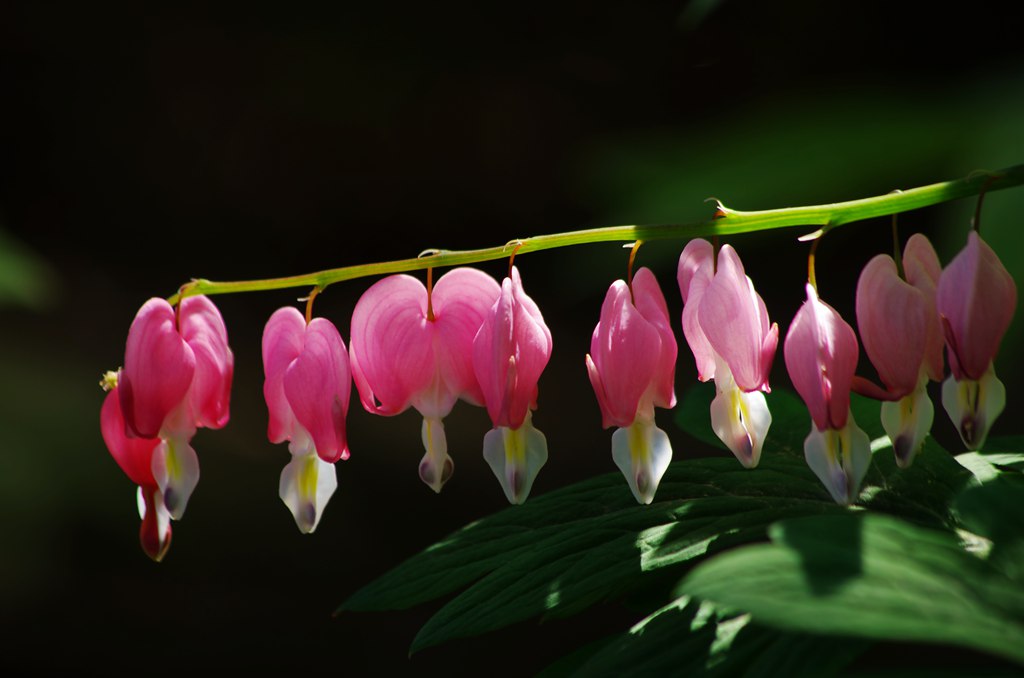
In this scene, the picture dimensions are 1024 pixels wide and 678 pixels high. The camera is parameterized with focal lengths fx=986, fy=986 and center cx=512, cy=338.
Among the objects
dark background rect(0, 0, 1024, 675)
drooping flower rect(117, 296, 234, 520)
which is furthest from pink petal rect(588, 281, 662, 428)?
dark background rect(0, 0, 1024, 675)

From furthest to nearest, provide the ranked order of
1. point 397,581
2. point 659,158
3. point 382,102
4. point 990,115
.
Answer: point 382,102
point 659,158
point 990,115
point 397,581

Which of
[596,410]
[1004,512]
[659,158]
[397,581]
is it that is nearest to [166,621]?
[596,410]

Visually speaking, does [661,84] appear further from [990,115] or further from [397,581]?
[397,581]

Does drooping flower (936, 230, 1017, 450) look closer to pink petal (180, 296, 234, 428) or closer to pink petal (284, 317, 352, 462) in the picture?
pink petal (284, 317, 352, 462)

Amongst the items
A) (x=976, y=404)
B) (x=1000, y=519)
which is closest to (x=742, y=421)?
(x=976, y=404)

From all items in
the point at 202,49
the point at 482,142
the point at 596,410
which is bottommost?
the point at 596,410

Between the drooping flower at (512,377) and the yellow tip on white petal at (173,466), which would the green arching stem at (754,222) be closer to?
the drooping flower at (512,377)

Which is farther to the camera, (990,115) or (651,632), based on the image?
(990,115)
